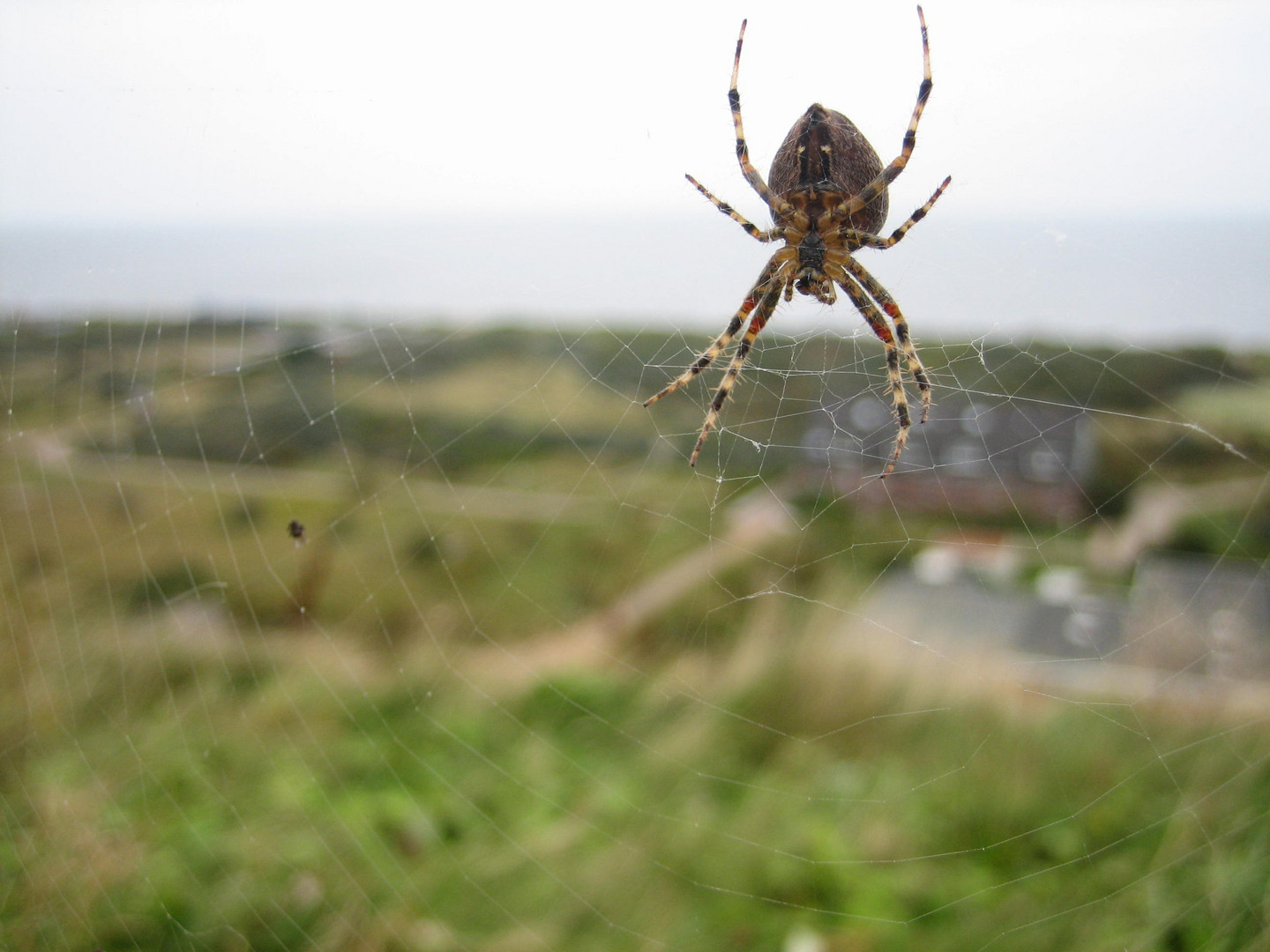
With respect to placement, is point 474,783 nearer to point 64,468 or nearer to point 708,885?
point 708,885

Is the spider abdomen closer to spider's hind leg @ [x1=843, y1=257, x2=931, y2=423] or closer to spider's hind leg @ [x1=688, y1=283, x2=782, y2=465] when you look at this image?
spider's hind leg @ [x1=843, y1=257, x2=931, y2=423]

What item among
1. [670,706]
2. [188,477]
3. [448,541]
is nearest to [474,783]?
[670,706]

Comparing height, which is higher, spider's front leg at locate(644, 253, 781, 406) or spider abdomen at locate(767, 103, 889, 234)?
spider abdomen at locate(767, 103, 889, 234)

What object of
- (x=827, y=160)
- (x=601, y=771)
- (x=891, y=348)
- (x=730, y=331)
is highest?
(x=827, y=160)

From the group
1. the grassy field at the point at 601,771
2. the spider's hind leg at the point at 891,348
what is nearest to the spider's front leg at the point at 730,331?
the grassy field at the point at 601,771

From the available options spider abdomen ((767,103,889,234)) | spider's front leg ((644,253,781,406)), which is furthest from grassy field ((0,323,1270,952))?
spider abdomen ((767,103,889,234))

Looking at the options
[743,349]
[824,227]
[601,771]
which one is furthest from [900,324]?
[601,771]

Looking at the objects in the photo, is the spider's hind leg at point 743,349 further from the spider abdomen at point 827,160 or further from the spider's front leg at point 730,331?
the spider abdomen at point 827,160

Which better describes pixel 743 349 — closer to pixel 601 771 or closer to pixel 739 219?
pixel 739 219

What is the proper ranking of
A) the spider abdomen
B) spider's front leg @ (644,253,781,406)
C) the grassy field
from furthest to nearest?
the grassy field
spider's front leg @ (644,253,781,406)
the spider abdomen
